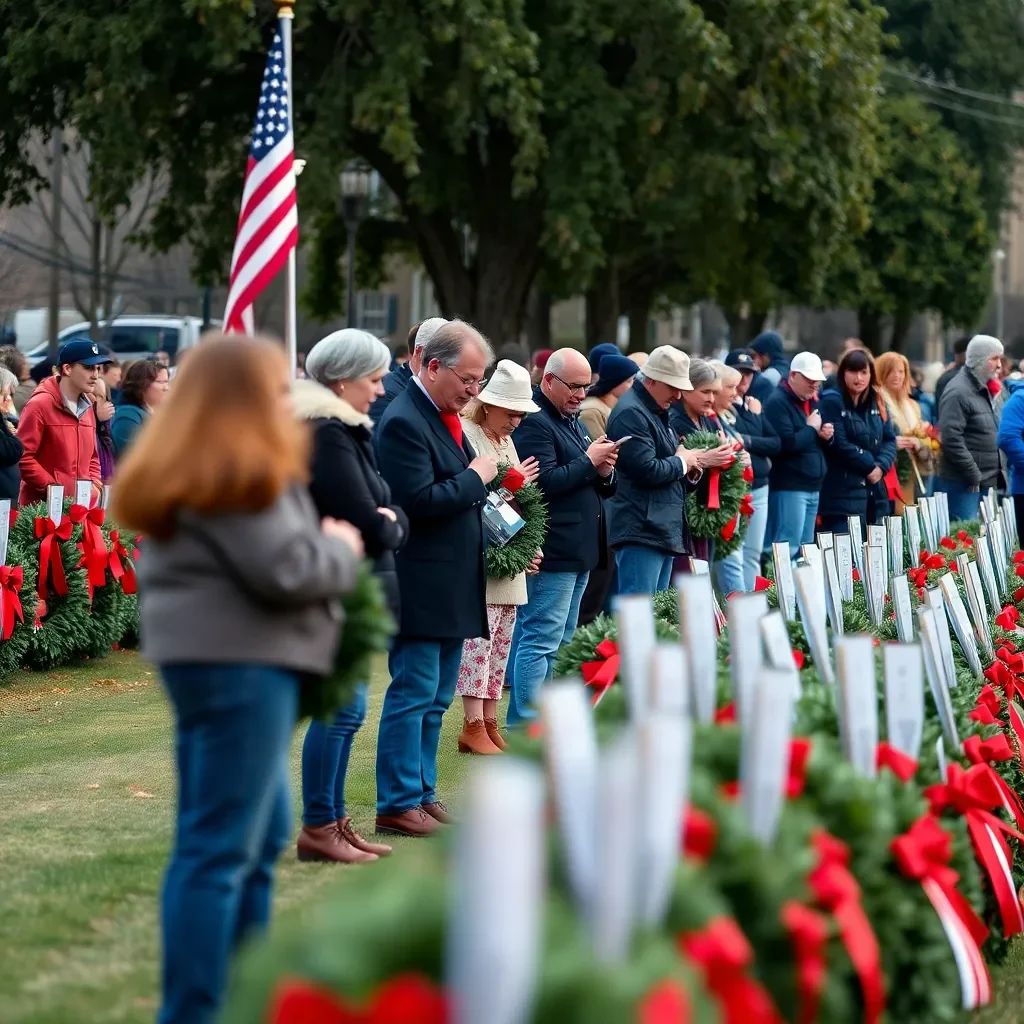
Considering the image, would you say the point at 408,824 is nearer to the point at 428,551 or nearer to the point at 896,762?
the point at 428,551

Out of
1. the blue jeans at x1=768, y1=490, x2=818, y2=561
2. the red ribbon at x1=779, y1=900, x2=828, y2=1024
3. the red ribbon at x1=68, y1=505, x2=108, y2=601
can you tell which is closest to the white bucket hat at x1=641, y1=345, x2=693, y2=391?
the red ribbon at x1=68, y1=505, x2=108, y2=601

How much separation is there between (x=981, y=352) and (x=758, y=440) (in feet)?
7.39

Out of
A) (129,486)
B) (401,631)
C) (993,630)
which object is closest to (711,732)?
(129,486)

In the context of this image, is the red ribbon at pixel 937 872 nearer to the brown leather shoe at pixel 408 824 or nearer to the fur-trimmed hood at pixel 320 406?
the fur-trimmed hood at pixel 320 406

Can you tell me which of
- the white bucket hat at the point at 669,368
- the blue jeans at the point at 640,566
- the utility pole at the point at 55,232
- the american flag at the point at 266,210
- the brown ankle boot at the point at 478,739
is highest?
the utility pole at the point at 55,232

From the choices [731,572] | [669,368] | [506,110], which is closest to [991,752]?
[669,368]

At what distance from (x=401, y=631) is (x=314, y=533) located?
9.20 feet

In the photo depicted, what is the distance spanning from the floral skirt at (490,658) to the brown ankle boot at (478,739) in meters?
0.14

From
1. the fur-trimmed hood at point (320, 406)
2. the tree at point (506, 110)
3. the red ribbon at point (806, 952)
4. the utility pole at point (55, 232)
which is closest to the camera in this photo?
the red ribbon at point (806, 952)

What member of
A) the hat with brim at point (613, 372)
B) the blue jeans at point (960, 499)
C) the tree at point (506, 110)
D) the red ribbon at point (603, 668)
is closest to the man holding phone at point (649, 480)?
the hat with brim at point (613, 372)

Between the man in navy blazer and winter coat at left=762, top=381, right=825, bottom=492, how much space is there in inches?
271

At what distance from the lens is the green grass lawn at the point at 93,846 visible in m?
5.05

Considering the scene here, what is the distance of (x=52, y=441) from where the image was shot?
12.5 metres

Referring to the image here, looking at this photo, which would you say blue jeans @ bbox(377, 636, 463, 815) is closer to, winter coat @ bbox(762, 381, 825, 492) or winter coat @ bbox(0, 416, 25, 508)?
winter coat @ bbox(0, 416, 25, 508)
